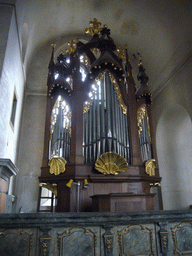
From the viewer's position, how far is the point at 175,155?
403 inches

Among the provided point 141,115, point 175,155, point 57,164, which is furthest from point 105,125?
point 175,155

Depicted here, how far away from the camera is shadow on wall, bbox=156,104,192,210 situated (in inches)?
380

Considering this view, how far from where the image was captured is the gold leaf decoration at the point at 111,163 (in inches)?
269

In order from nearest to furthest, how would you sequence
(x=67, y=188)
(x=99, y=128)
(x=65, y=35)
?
1. (x=67, y=188)
2. (x=99, y=128)
3. (x=65, y=35)

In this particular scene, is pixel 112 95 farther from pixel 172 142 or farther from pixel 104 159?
pixel 172 142

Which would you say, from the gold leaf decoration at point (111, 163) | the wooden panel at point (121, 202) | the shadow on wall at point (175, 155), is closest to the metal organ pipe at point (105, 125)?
the gold leaf decoration at point (111, 163)

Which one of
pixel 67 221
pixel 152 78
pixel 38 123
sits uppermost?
pixel 152 78

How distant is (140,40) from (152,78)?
1754mm

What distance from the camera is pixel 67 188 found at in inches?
264

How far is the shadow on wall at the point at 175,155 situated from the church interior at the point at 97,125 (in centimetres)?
4

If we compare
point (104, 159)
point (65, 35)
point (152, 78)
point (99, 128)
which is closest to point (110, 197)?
point (104, 159)

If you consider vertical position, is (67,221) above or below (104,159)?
below

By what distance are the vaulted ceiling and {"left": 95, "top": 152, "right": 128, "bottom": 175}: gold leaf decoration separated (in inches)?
181

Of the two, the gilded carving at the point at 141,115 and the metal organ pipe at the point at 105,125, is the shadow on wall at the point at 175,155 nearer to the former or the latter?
the gilded carving at the point at 141,115
